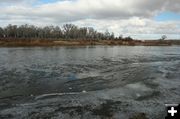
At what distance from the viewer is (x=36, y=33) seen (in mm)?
169625

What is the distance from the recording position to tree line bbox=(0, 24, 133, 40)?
524 ft

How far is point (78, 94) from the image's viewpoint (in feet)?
45.3

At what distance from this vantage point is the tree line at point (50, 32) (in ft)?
524

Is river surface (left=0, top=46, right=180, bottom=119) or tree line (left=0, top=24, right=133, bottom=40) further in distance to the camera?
tree line (left=0, top=24, right=133, bottom=40)

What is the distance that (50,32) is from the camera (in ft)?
571

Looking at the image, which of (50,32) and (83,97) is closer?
(83,97)

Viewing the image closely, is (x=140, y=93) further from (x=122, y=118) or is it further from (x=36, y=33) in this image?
(x=36, y=33)

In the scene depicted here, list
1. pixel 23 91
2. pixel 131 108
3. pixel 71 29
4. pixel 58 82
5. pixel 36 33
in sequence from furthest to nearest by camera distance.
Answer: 1. pixel 71 29
2. pixel 36 33
3. pixel 58 82
4. pixel 23 91
5. pixel 131 108

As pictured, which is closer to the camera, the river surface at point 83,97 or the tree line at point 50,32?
Result: the river surface at point 83,97

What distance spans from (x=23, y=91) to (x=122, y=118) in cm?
749

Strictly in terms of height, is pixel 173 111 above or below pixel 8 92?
above

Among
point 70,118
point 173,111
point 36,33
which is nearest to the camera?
point 173,111

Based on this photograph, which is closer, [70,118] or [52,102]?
[70,118]

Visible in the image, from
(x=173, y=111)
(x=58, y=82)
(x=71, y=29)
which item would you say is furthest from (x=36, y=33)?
(x=173, y=111)
